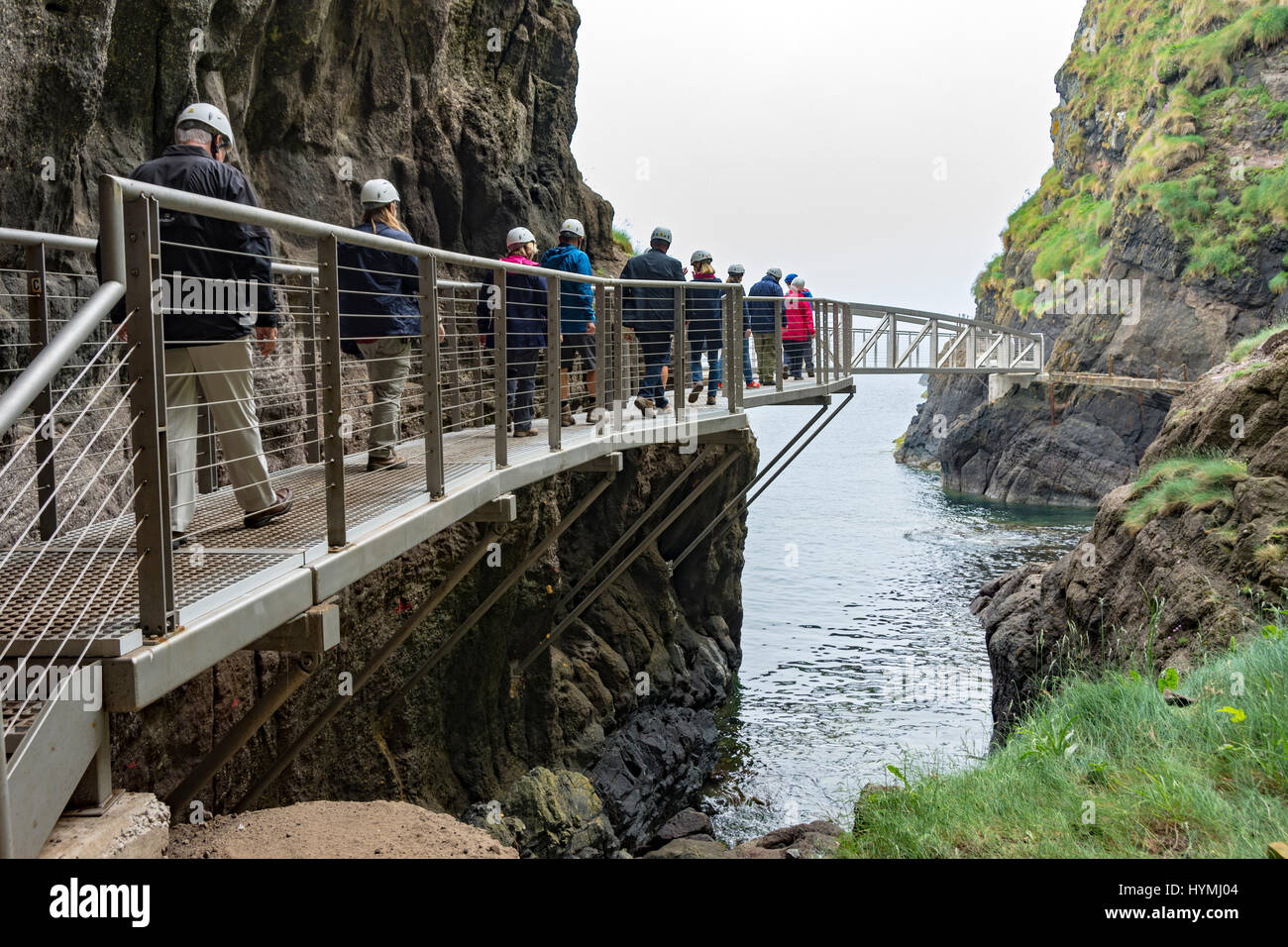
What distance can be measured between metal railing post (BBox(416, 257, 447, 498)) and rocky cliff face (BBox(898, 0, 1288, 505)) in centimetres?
3361

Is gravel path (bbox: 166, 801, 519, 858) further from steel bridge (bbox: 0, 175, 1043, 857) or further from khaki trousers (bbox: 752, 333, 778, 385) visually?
khaki trousers (bbox: 752, 333, 778, 385)

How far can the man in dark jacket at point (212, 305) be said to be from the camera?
4.84 metres

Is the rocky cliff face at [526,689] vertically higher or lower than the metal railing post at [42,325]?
lower

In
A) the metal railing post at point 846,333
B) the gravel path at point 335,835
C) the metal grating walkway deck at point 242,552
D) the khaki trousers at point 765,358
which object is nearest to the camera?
the metal grating walkway deck at point 242,552

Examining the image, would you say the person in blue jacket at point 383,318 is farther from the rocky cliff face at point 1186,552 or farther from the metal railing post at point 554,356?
the rocky cliff face at point 1186,552

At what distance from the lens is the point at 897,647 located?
24297 millimetres

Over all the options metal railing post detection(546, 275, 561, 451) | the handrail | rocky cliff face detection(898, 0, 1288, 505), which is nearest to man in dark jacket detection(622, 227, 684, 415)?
metal railing post detection(546, 275, 561, 451)

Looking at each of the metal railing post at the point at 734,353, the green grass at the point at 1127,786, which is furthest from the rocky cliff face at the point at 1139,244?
the green grass at the point at 1127,786

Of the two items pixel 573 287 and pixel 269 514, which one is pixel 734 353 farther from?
pixel 269 514

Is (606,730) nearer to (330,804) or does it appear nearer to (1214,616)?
(1214,616)

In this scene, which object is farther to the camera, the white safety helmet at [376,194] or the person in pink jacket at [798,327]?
the person in pink jacket at [798,327]

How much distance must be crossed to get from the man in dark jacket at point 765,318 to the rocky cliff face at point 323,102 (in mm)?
3325

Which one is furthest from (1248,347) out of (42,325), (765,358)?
(42,325)
